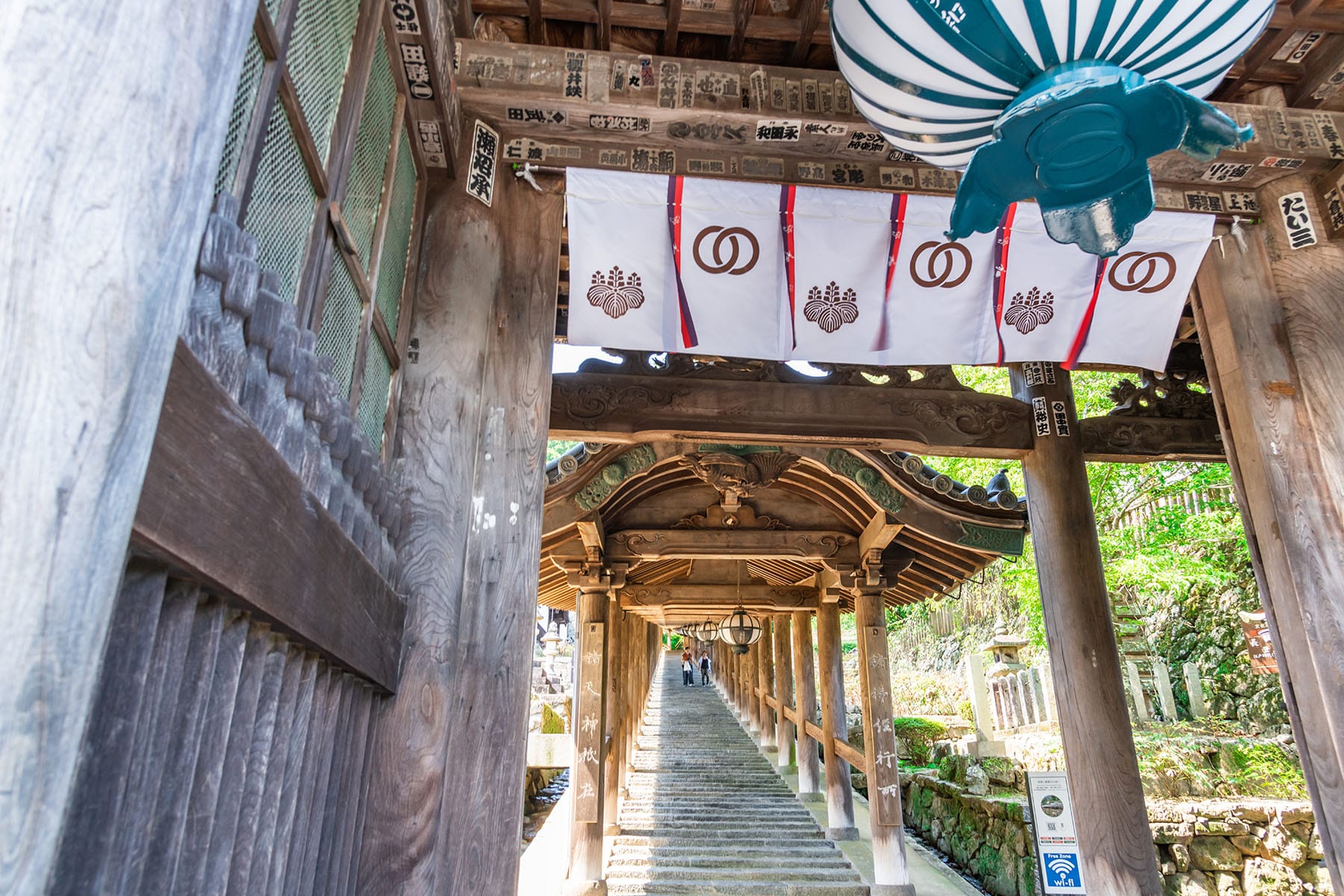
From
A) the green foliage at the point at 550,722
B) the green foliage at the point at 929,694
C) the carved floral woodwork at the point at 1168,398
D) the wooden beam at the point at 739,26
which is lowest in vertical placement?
the green foliage at the point at 550,722

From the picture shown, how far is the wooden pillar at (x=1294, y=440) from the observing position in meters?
3.29

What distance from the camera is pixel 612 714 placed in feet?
37.9

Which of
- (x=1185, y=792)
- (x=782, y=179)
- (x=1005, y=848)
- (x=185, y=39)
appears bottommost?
(x=1005, y=848)

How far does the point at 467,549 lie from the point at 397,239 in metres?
1.21

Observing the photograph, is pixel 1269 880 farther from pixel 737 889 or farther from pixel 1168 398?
pixel 1168 398

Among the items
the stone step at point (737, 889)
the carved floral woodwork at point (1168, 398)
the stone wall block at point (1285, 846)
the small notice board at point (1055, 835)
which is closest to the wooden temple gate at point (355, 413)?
the small notice board at point (1055, 835)

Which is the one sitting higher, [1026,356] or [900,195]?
[900,195]

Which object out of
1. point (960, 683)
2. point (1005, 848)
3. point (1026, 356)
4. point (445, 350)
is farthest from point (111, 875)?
point (960, 683)

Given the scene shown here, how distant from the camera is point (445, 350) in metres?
3.18

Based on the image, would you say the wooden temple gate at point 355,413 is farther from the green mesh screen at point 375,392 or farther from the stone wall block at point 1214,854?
the stone wall block at point 1214,854

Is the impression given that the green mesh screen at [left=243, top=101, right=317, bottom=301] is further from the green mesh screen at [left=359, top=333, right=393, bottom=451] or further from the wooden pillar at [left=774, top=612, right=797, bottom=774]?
the wooden pillar at [left=774, top=612, right=797, bottom=774]

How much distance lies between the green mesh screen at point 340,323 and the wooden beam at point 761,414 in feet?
11.8

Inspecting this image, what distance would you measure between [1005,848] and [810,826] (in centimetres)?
308

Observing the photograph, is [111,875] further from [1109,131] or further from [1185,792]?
[1185,792]
